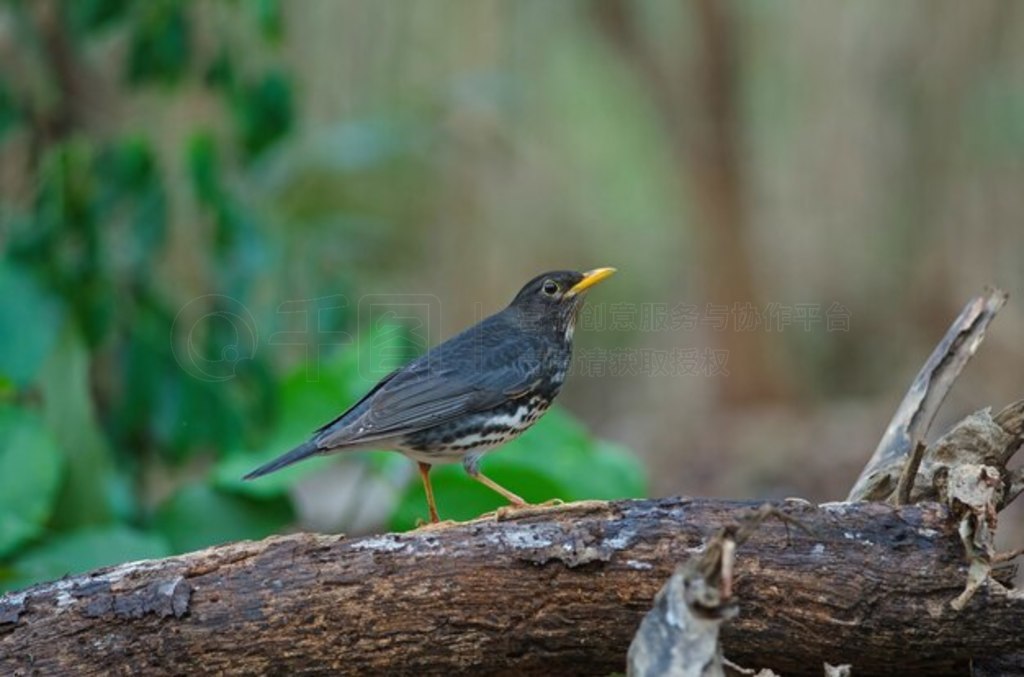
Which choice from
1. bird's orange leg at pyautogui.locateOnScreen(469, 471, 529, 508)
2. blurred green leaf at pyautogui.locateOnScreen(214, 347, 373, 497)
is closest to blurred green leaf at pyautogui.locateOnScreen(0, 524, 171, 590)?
blurred green leaf at pyautogui.locateOnScreen(214, 347, 373, 497)

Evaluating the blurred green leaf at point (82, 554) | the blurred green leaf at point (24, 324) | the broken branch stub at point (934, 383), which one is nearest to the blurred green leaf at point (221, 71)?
the blurred green leaf at point (24, 324)

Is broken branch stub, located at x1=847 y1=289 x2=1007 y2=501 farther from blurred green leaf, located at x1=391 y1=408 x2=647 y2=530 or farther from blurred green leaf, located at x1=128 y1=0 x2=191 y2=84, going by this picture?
blurred green leaf, located at x1=128 y1=0 x2=191 y2=84

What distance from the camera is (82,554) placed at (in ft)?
19.6

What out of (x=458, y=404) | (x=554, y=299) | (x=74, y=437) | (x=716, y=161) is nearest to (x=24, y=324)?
(x=74, y=437)

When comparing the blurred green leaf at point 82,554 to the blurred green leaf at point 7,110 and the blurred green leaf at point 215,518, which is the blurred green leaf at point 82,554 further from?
the blurred green leaf at point 7,110

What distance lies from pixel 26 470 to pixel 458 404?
2.17 m

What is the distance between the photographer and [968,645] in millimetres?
3979

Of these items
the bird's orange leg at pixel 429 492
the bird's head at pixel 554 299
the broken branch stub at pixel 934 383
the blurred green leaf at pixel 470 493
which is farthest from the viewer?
the blurred green leaf at pixel 470 493

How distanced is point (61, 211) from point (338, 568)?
342 cm

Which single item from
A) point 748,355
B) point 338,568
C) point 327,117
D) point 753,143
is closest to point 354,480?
point 327,117

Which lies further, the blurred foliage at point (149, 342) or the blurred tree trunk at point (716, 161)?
the blurred tree trunk at point (716, 161)

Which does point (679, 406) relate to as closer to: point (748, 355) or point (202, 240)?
point (748, 355)

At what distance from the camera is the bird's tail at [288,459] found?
5.06m

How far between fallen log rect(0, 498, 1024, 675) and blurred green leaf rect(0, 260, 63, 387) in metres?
2.79
